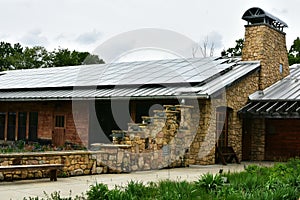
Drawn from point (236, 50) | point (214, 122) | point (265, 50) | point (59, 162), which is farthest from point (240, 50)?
point (59, 162)

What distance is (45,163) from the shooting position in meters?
11.4

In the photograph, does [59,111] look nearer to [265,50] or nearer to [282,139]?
[265,50]

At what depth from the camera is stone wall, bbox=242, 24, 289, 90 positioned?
19.0m

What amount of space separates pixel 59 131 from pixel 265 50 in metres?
9.88

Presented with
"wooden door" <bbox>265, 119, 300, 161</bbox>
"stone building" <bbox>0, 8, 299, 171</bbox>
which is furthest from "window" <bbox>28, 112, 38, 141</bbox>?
"wooden door" <bbox>265, 119, 300, 161</bbox>

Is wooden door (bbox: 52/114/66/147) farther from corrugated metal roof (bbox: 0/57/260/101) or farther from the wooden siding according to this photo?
corrugated metal roof (bbox: 0/57/260/101)

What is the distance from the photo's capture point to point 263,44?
1900 cm

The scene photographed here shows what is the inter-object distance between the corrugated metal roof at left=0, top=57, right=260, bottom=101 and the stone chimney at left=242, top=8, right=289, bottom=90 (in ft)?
1.74

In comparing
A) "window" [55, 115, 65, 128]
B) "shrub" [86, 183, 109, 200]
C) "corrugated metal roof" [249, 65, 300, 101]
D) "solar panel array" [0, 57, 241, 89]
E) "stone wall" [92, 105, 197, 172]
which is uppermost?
"solar panel array" [0, 57, 241, 89]

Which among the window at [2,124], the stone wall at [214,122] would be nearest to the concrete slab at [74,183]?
the stone wall at [214,122]

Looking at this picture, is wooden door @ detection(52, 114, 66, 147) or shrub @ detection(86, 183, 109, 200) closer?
shrub @ detection(86, 183, 109, 200)

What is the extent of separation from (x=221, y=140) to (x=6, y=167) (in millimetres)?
9122

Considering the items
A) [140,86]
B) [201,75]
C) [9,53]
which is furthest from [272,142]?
[9,53]

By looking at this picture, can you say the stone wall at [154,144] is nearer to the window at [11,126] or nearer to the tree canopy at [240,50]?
the window at [11,126]
